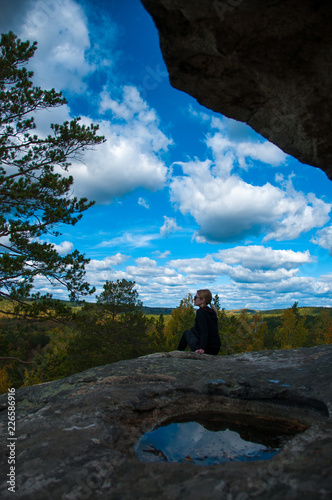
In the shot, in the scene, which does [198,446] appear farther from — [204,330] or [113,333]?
[113,333]

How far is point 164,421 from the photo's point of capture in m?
4.11

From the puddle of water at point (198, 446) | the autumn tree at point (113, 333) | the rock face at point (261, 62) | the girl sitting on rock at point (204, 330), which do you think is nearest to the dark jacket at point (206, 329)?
the girl sitting on rock at point (204, 330)

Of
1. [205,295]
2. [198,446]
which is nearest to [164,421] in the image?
[198,446]

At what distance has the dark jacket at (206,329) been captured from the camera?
7.32m

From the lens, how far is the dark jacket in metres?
7.32

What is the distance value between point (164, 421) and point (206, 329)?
3.41 meters

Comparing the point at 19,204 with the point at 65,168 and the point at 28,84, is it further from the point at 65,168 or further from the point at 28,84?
the point at 28,84

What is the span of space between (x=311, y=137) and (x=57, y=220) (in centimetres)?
1102

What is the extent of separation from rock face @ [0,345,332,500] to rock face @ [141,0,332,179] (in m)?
3.30

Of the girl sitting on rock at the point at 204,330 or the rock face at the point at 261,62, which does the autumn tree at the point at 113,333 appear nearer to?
the girl sitting on rock at the point at 204,330

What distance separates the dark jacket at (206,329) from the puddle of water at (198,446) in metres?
3.50

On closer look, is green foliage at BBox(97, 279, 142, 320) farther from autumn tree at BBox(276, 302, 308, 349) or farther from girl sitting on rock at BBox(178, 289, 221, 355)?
autumn tree at BBox(276, 302, 308, 349)

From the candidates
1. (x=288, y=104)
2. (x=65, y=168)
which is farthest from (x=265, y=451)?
(x=65, y=168)

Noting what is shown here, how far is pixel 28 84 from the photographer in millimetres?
12852
